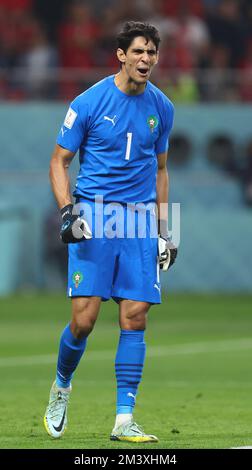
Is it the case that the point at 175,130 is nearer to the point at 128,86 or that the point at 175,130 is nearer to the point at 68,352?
the point at 128,86

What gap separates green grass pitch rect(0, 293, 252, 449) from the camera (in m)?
8.80

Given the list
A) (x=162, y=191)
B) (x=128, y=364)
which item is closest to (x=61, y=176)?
(x=162, y=191)

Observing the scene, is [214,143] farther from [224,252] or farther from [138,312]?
[138,312]

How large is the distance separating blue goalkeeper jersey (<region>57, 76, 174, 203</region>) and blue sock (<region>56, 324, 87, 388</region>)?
870mm

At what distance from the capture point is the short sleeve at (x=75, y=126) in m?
8.62

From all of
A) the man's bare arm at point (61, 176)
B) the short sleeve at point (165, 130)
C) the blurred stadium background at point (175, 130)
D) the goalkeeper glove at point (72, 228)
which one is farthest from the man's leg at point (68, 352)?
the blurred stadium background at point (175, 130)

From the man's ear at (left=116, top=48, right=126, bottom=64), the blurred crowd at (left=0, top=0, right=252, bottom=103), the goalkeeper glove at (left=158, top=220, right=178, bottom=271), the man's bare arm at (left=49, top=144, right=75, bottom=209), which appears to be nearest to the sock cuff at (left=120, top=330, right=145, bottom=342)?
the goalkeeper glove at (left=158, top=220, right=178, bottom=271)

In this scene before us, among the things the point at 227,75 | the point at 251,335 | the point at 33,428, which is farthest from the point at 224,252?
the point at 33,428

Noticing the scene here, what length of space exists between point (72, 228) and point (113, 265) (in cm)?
40

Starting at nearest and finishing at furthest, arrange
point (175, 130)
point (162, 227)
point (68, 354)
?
point (68, 354)
point (162, 227)
point (175, 130)

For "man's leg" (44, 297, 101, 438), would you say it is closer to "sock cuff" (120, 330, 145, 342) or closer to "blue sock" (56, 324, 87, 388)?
"blue sock" (56, 324, 87, 388)

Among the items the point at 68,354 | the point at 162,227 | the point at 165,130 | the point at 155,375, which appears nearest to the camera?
the point at 68,354

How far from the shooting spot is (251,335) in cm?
1698

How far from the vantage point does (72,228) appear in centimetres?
841
